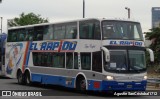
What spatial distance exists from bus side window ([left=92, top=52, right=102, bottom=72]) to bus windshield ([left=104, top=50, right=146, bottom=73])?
1.23ft

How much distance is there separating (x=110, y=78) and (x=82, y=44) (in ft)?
8.64

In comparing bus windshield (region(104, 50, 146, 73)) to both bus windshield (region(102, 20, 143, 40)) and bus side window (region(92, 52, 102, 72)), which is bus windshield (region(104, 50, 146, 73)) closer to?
bus side window (region(92, 52, 102, 72))

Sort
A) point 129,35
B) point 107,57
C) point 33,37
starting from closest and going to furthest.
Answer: point 107,57
point 129,35
point 33,37

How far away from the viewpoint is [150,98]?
2047 cm

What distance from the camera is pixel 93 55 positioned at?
841 inches

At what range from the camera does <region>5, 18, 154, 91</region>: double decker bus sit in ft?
67.8

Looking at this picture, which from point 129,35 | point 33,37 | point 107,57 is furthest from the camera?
point 33,37

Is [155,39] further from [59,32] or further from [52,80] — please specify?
[59,32]

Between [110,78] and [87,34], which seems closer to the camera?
[110,78]

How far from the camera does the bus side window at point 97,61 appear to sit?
20.9 metres

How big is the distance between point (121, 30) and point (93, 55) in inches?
68.2

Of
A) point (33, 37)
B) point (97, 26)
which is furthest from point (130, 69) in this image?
point (33, 37)

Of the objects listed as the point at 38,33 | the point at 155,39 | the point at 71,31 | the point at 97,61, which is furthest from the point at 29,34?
the point at 155,39

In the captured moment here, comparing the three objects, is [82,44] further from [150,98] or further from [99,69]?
[150,98]
